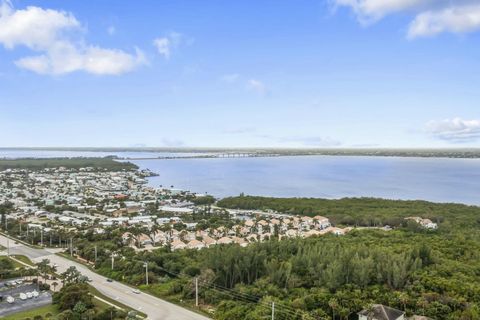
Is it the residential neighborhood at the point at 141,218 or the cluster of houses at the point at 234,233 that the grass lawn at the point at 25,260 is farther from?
the cluster of houses at the point at 234,233

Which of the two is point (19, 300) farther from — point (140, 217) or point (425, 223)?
point (425, 223)

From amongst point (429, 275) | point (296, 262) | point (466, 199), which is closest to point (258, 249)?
point (296, 262)

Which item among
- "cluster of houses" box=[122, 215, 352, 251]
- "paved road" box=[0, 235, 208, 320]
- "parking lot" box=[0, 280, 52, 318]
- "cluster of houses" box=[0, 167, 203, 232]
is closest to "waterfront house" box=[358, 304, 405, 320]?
"paved road" box=[0, 235, 208, 320]

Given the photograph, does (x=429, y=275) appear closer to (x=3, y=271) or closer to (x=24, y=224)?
(x=3, y=271)

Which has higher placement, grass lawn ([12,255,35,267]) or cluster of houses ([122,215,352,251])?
cluster of houses ([122,215,352,251])

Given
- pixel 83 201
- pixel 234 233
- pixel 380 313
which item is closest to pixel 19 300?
pixel 380 313

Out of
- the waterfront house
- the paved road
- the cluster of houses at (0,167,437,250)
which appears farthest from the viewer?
the cluster of houses at (0,167,437,250)

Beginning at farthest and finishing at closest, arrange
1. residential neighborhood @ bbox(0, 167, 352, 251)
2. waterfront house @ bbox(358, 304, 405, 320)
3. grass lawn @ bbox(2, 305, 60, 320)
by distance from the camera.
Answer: residential neighborhood @ bbox(0, 167, 352, 251) < grass lawn @ bbox(2, 305, 60, 320) < waterfront house @ bbox(358, 304, 405, 320)

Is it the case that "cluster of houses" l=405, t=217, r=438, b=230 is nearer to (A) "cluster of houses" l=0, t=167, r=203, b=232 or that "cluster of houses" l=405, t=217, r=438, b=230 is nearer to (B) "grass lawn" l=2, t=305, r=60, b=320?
(A) "cluster of houses" l=0, t=167, r=203, b=232
